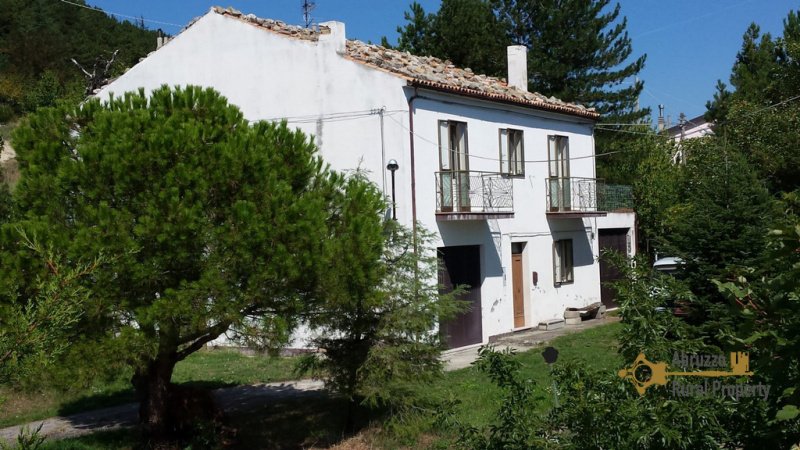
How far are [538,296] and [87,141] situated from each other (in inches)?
569

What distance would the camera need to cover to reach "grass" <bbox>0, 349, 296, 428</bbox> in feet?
41.6

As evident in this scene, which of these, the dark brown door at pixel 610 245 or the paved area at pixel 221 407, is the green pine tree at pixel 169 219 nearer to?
the paved area at pixel 221 407

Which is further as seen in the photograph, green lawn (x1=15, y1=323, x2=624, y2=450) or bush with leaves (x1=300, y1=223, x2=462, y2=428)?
green lawn (x1=15, y1=323, x2=624, y2=450)

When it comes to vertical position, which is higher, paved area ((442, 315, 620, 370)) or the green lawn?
paved area ((442, 315, 620, 370))

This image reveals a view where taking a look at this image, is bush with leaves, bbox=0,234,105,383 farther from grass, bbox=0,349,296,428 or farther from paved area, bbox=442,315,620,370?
paved area, bbox=442,315,620,370

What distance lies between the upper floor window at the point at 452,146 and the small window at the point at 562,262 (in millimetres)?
4985

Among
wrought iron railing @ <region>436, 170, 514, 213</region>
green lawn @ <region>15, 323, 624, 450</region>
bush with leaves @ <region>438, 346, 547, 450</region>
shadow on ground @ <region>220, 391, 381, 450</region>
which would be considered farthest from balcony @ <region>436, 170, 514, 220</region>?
bush with leaves @ <region>438, 346, 547, 450</region>

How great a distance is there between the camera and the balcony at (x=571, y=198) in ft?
70.2

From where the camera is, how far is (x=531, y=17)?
3325 cm

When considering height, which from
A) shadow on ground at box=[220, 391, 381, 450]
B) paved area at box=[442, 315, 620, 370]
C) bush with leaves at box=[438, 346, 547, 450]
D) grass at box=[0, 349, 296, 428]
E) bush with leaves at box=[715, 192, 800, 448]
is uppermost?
bush with leaves at box=[715, 192, 800, 448]

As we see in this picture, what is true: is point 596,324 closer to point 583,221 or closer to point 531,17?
point 583,221

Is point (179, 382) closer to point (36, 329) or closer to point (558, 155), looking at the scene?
point (36, 329)

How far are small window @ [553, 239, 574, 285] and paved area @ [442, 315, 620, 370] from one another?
4.38ft

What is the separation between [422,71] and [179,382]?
8763 mm
